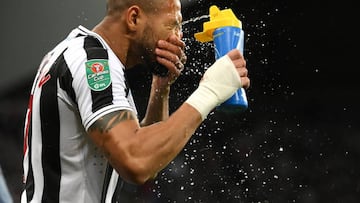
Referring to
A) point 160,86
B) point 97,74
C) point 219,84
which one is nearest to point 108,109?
point 97,74

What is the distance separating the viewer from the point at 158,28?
4.92 feet

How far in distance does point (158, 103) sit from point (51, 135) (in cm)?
45

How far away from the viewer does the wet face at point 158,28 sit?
1.50 meters

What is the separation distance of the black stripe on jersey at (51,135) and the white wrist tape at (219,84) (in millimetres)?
257

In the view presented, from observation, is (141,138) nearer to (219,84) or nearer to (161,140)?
(161,140)

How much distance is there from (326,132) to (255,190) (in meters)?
0.50

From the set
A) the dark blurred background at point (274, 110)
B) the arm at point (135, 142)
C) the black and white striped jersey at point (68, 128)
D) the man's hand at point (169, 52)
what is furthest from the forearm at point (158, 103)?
the dark blurred background at point (274, 110)

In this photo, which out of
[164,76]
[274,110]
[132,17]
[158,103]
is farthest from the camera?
[274,110]

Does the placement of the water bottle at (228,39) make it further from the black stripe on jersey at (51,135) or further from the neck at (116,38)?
the black stripe on jersey at (51,135)

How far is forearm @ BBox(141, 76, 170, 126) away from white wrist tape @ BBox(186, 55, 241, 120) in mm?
360

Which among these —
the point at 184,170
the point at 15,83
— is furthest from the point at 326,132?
the point at 15,83

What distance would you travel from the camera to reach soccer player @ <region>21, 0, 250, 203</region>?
4.27 ft

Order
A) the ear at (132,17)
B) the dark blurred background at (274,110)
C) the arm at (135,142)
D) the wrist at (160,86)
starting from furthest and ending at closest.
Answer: the dark blurred background at (274,110), the wrist at (160,86), the ear at (132,17), the arm at (135,142)

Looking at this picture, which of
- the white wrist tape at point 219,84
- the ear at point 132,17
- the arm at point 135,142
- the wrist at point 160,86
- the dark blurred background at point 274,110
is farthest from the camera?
the dark blurred background at point 274,110
